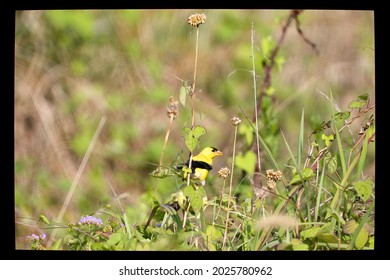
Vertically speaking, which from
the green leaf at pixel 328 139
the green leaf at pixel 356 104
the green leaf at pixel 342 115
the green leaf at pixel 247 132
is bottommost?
the green leaf at pixel 328 139

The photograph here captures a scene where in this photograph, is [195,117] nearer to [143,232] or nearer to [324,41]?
[143,232]

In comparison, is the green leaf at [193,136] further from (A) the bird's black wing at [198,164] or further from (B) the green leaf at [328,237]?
(B) the green leaf at [328,237]

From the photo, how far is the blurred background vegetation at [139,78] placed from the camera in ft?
12.0

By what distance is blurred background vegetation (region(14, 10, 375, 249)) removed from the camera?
367 centimetres

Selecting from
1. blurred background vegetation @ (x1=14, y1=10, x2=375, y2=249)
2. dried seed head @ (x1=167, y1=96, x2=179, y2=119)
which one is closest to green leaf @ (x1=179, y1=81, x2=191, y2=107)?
dried seed head @ (x1=167, y1=96, x2=179, y2=119)

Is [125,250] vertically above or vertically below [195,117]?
below

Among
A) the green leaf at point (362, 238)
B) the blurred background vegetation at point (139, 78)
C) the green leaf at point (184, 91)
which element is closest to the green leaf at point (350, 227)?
the green leaf at point (362, 238)

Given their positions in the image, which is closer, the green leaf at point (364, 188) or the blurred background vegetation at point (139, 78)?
the green leaf at point (364, 188)

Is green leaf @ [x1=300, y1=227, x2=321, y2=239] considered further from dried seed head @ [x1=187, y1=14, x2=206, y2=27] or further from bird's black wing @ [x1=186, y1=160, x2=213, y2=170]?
dried seed head @ [x1=187, y1=14, x2=206, y2=27]

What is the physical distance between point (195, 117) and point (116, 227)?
41cm

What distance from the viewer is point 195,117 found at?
2.39 meters

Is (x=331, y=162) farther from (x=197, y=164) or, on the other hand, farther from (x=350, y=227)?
(x=197, y=164)
